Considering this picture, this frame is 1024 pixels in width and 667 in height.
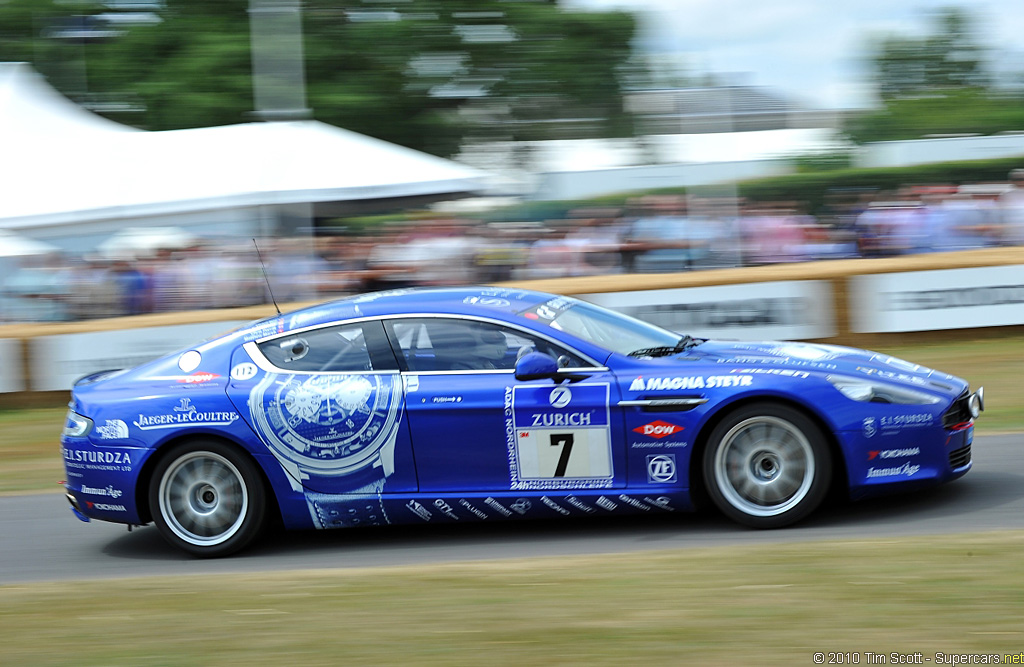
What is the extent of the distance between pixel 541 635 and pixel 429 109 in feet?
85.5

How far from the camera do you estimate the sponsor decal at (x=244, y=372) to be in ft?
20.7

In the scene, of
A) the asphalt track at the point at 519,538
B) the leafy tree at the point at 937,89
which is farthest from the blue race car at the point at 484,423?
the leafy tree at the point at 937,89

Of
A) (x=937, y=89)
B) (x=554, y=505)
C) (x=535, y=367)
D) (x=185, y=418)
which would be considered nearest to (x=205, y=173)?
(x=185, y=418)

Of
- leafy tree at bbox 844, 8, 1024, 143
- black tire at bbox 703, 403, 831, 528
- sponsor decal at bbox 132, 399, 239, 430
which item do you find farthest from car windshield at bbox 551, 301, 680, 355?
leafy tree at bbox 844, 8, 1024, 143

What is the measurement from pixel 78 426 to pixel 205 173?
10209 millimetres

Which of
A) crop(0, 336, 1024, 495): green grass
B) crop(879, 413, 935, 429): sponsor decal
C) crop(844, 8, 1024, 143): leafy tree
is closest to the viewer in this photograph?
crop(879, 413, 935, 429): sponsor decal

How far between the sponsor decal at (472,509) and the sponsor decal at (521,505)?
18 centimetres

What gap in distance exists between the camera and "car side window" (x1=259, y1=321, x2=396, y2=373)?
6.16m

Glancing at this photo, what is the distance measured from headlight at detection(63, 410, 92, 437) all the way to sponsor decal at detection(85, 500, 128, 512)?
394mm

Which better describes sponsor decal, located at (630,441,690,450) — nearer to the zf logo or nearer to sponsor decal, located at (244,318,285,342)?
the zf logo

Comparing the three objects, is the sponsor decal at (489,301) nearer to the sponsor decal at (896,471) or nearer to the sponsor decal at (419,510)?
the sponsor decal at (419,510)

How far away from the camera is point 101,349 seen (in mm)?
12531

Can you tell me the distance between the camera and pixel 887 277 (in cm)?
1200

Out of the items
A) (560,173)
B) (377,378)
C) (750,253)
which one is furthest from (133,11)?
(377,378)
